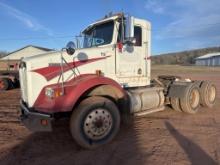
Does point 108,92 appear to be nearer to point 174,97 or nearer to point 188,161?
point 188,161

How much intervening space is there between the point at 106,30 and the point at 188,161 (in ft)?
12.9

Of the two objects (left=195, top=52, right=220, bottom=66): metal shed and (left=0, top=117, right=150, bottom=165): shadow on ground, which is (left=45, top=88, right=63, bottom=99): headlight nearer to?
(left=0, top=117, right=150, bottom=165): shadow on ground

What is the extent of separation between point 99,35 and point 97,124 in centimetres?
271

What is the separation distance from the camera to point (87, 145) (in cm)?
500

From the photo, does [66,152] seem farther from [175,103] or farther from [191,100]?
[191,100]

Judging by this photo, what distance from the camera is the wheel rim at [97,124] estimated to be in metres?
5.09

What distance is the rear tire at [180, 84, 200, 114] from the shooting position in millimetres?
7770

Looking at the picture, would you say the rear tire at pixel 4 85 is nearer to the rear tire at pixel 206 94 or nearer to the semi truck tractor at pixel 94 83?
the semi truck tractor at pixel 94 83

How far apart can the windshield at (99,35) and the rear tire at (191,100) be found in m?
3.32

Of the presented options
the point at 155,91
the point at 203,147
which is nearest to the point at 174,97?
the point at 155,91

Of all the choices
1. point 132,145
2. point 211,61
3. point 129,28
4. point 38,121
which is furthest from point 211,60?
point 38,121

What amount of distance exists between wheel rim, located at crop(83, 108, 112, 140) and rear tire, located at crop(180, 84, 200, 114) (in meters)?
3.46

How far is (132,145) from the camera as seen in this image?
5.25m

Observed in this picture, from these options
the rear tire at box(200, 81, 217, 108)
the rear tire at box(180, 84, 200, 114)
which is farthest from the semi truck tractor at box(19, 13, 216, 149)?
the rear tire at box(200, 81, 217, 108)
